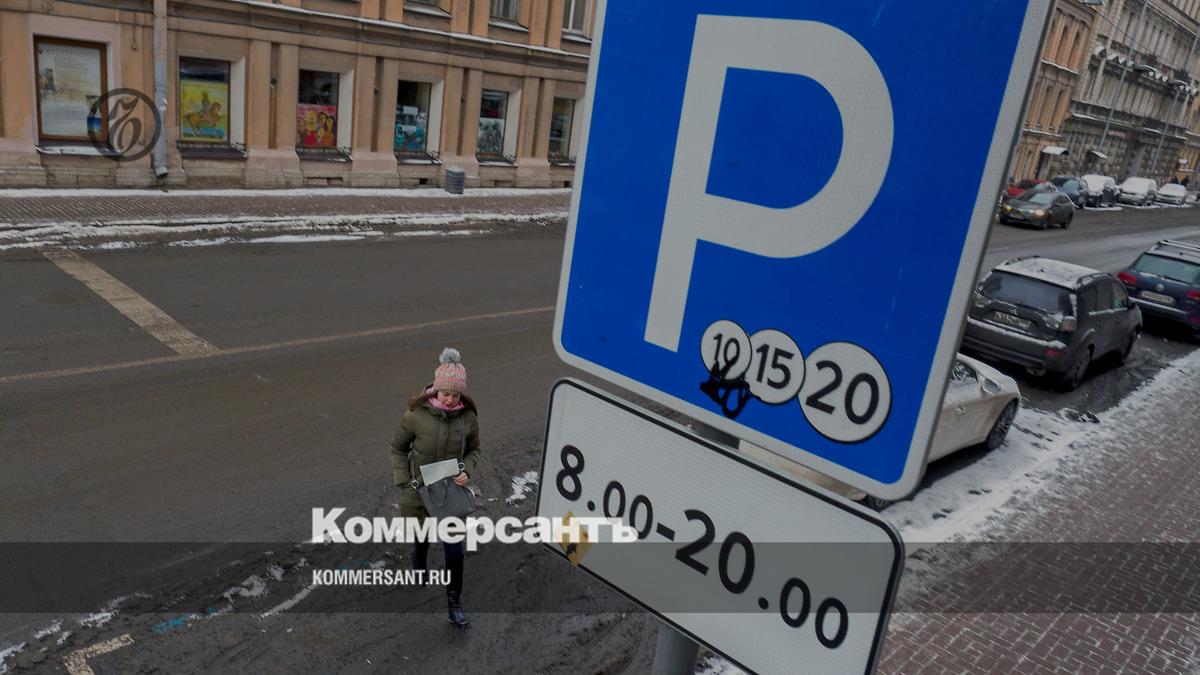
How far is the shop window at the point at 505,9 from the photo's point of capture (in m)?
24.8

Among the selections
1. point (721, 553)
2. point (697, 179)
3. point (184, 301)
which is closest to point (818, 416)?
point (721, 553)

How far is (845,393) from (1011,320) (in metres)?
12.6

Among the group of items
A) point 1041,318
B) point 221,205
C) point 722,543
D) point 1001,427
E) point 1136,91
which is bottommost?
point 221,205

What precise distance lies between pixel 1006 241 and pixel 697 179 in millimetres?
30197

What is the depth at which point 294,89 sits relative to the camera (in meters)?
20.9

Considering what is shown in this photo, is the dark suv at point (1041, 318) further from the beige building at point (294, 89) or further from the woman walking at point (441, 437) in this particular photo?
the beige building at point (294, 89)

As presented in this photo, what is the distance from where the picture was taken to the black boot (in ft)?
19.6

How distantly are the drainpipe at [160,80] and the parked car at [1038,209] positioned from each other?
27227mm

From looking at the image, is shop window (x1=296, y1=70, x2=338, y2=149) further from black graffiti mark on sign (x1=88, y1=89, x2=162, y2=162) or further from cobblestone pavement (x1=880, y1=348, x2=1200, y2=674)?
cobblestone pavement (x1=880, y1=348, x2=1200, y2=674)

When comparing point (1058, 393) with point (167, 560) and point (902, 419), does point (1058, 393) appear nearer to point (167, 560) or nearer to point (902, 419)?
point (167, 560)

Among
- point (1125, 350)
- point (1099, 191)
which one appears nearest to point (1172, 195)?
point (1099, 191)

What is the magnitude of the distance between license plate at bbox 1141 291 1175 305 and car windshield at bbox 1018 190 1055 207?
16.3m

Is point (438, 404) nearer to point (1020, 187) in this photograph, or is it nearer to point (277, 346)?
point (277, 346)

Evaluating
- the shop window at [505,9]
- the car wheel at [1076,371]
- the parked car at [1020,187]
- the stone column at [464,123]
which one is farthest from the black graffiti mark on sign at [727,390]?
the parked car at [1020,187]
